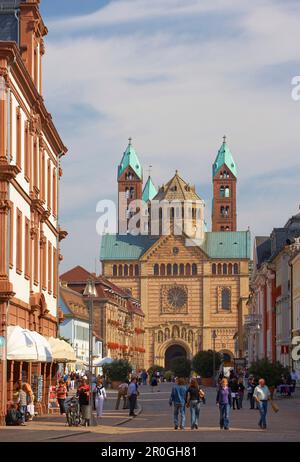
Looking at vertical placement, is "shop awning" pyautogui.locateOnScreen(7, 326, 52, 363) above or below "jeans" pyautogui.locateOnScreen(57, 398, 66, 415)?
above

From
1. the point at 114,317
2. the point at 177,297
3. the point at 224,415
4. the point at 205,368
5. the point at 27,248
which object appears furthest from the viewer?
the point at 177,297

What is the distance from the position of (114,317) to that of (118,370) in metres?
71.6

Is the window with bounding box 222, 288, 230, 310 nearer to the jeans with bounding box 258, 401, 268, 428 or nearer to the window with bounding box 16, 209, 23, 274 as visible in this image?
the window with bounding box 16, 209, 23, 274

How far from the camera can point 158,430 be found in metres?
37.5

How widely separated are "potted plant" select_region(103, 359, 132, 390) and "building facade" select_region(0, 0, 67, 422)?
37.1 meters

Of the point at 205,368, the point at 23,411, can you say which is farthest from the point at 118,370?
the point at 23,411

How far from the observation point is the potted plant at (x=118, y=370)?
9406 cm

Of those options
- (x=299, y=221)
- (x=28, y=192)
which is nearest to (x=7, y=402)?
(x=28, y=192)

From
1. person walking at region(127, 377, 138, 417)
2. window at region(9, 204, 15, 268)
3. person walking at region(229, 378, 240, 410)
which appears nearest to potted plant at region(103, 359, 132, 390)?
person walking at region(229, 378, 240, 410)

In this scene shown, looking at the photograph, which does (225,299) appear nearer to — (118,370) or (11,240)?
(118,370)

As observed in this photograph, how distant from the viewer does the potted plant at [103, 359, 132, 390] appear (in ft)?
309

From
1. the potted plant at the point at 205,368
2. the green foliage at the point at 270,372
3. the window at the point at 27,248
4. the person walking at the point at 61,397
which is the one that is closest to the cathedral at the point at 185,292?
the potted plant at the point at 205,368

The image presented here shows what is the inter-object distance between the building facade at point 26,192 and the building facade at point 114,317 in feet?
270

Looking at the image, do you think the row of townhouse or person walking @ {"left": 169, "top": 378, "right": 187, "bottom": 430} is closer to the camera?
person walking @ {"left": 169, "top": 378, "right": 187, "bottom": 430}
